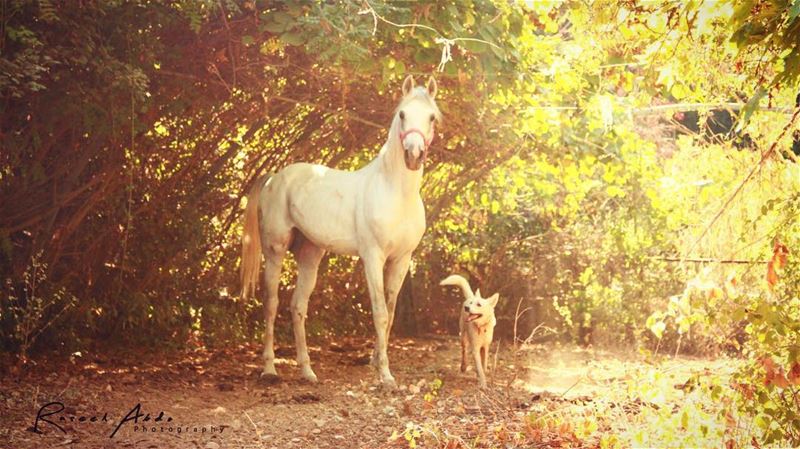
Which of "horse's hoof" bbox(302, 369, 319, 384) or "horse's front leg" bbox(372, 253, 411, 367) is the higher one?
"horse's front leg" bbox(372, 253, 411, 367)

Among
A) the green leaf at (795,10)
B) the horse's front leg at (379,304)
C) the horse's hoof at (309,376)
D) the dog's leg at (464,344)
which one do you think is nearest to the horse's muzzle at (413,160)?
the horse's front leg at (379,304)

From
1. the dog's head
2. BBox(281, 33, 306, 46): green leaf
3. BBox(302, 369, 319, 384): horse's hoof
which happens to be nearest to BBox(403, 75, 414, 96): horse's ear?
BBox(281, 33, 306, 46): green leaf

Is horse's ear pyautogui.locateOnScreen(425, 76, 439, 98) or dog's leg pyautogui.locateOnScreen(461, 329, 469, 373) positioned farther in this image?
dog's leg pyautogui.locateOnScreen(461, 329, 469, 373)

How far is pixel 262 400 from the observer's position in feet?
22.0

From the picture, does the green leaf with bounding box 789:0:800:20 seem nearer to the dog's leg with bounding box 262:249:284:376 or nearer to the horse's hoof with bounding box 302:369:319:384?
the horse's hoof with bounding box 302:369:319:384

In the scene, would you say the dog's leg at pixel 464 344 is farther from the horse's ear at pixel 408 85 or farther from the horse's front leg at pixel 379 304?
the horse's ear at pixel 408 85

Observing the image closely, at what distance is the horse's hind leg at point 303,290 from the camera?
766 centimetres

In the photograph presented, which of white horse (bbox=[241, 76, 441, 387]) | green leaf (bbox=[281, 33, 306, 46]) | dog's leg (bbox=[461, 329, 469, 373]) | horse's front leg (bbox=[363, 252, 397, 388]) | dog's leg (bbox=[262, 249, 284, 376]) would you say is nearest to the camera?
green leaf (bbox=[281, 33, 306, 46])

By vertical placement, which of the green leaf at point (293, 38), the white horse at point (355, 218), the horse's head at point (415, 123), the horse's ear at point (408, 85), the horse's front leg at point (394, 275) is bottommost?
the horse's front leg at point (394, 275)

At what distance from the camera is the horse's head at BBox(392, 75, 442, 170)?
6648 mm

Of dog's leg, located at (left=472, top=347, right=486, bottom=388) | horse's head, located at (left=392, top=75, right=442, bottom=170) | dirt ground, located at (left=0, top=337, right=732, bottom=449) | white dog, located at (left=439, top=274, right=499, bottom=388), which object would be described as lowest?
dirt ground, located at (left=0, top=337, right=732, bottom=449)

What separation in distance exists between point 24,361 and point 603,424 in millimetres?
4099

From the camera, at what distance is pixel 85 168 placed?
7.82 m

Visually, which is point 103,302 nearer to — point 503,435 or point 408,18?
point 408,18
